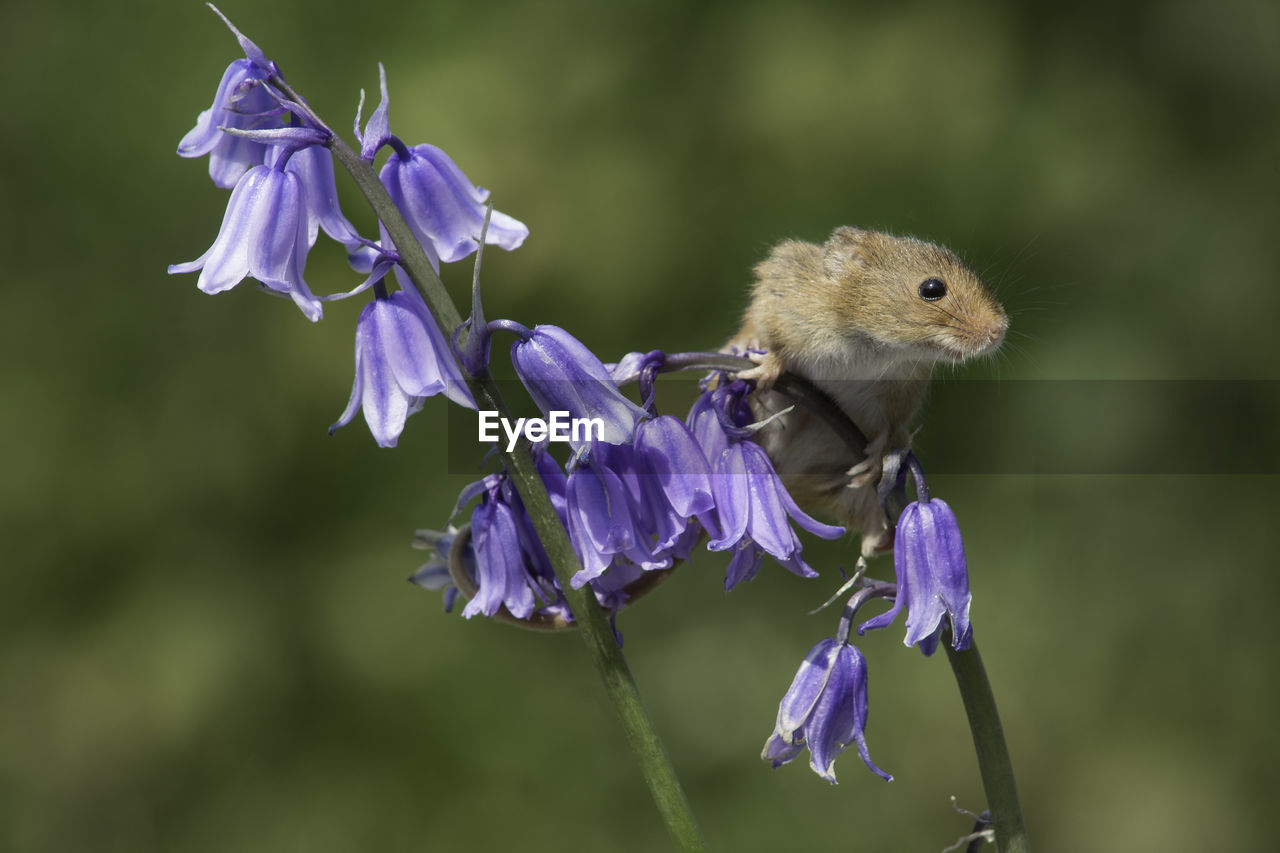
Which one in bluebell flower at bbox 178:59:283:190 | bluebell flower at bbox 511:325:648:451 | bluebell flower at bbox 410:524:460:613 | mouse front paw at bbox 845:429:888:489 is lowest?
bluebell flower at bbox 410:524:460:613

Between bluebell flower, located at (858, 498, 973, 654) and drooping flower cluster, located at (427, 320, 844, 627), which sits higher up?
drooping flower cluster, located at (427, 320, 844, 627)

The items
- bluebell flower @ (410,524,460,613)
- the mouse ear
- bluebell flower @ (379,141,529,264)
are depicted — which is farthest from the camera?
the mouse ear

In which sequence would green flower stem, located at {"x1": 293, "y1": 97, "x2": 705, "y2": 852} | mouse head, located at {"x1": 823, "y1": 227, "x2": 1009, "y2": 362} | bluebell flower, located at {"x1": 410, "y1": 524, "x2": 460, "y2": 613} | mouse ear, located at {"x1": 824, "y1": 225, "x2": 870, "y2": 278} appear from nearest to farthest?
green flower stem, located at {"x1": 293, "y1": 97, "x2": 705, "y2": 852}, bluebell flower, located at {"x1": 410, "y1": 524, "x2": 460, "y2": 613}, mouse head, located at {"x1": 823, "y1": 227, "x2": 1009, "y2": 362}, mouse ear, located at {"x1": 824, "y1": 225, "x2": 870, "y2": 278}

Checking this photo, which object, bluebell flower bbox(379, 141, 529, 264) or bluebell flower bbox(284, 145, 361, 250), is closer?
bluebell flower bbox(284, 145, 361, 250)

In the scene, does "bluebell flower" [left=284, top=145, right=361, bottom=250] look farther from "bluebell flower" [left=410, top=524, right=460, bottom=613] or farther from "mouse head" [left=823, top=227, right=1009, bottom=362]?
"mouse head" [left=823, top=227, right=1009, bottom=362]

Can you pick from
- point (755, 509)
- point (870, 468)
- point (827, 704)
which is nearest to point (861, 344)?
point (870, 468)

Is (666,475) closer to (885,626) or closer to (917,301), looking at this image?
(885,626)

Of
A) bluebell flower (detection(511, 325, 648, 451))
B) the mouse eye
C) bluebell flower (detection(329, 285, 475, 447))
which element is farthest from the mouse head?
bluebell flower (detection(329, 285, 475, 447))
